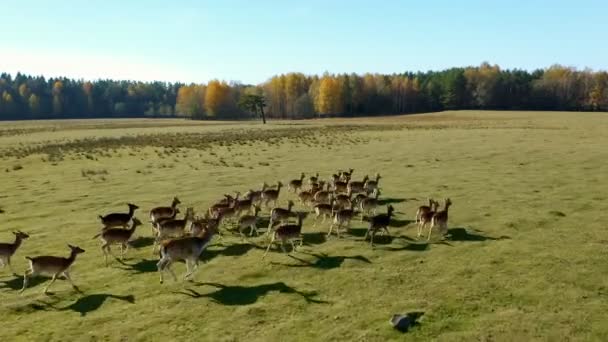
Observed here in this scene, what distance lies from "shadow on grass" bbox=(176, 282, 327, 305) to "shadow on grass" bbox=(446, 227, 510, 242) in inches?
277

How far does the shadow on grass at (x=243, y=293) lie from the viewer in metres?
13.2

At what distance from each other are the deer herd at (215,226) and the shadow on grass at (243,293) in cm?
131

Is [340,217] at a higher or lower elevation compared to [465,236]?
higher

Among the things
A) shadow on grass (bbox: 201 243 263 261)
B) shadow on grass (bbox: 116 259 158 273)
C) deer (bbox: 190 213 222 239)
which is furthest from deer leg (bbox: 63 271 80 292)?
deer (bbox: 190 213 222 239)

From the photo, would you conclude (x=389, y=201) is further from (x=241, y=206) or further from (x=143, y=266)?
(x=143, y=266)

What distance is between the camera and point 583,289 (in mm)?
13211

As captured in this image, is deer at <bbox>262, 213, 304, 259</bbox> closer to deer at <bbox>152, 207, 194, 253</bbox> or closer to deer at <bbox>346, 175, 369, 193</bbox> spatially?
deer at <bbox>152, 207, 194, 253</bbox>

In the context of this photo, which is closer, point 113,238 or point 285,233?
point 113,238

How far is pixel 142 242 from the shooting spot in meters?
19.0

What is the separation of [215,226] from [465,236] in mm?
8999

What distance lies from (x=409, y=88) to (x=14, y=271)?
16264cm

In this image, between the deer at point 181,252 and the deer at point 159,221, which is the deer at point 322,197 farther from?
the deer at point 181,252

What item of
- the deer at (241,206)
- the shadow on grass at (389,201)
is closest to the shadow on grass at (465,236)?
the shadow on grass at (389,201)

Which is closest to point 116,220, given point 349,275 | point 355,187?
point 349,275
